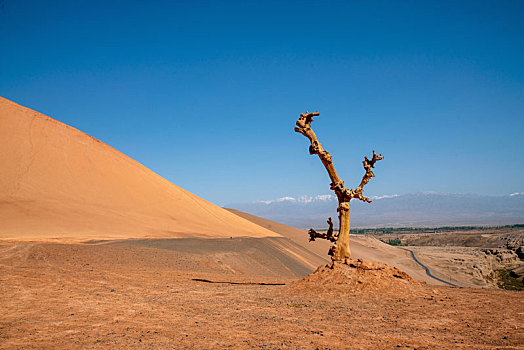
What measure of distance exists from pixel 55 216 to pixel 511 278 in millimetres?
31413

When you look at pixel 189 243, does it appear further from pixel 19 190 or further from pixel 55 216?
pixel 19 190

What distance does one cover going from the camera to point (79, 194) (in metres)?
28.2

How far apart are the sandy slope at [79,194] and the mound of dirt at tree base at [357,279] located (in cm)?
1452

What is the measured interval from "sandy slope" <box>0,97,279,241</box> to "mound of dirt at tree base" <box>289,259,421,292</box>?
14.5 metres

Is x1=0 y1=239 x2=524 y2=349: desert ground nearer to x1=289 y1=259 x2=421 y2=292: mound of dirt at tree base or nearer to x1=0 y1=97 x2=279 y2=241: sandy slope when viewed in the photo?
x1=289 y1=259 x2=421 y2=292: mound of dirt at tree base

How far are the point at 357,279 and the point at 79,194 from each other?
80.3 feet

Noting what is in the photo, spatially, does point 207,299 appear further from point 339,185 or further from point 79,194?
point 79,194

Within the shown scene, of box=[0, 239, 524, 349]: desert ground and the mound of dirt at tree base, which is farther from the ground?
the mound of dirt at tree base

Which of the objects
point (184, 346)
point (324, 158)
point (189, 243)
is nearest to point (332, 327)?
point (184, 346)

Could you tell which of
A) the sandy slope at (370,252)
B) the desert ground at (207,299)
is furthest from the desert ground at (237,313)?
the sandy slope at (370,252)

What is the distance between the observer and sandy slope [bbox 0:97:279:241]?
2291cm

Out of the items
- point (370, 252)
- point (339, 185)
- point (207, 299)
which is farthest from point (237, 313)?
point (370, 252)

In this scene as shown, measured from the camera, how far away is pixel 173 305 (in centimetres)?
849

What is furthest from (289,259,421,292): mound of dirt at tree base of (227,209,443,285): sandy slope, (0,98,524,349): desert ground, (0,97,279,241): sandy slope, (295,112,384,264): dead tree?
(227,209,443,285): sandy slope
